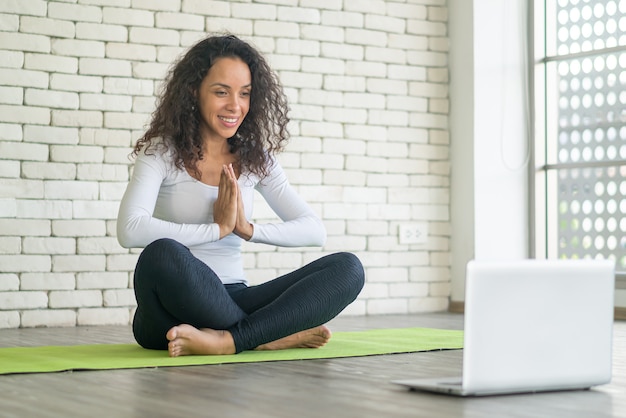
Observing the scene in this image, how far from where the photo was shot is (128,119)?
488 centimetres

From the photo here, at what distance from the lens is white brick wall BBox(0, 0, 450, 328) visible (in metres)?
4.66

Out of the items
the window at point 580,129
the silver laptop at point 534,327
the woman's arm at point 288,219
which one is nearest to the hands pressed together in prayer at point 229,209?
the woman's arm at point 288,219

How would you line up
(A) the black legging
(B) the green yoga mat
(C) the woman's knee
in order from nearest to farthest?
(B) the green yoga mat → (A) the black legging → (C) the woman's knee

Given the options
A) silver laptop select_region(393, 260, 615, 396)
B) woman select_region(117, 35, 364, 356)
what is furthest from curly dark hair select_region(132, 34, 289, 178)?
silver laptop select_region(393, 260, 615, 396)

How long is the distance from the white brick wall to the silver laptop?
2.79 meters

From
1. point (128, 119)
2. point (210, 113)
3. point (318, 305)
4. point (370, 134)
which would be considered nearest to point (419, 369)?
point (318, 305)

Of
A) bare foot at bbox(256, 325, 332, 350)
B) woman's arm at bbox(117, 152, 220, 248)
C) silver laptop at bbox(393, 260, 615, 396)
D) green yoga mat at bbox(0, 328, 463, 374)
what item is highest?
woman's arm at bbox(117, 152, 220, 248)

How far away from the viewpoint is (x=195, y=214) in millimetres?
3195

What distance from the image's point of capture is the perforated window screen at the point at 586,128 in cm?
530

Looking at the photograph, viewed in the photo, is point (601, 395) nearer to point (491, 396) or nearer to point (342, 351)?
point (491, 396)

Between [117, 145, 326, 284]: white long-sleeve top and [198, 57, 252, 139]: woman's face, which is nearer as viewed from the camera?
[117, 145, 326, 284]: white long-sleeve top

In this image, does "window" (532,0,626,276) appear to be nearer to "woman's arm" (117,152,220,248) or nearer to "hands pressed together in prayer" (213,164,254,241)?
"hands pressed together in prayer" (213,164,254,241)

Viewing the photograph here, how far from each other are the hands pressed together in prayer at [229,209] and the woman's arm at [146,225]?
0.10 feet

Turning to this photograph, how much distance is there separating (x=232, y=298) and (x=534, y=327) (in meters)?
1.26
